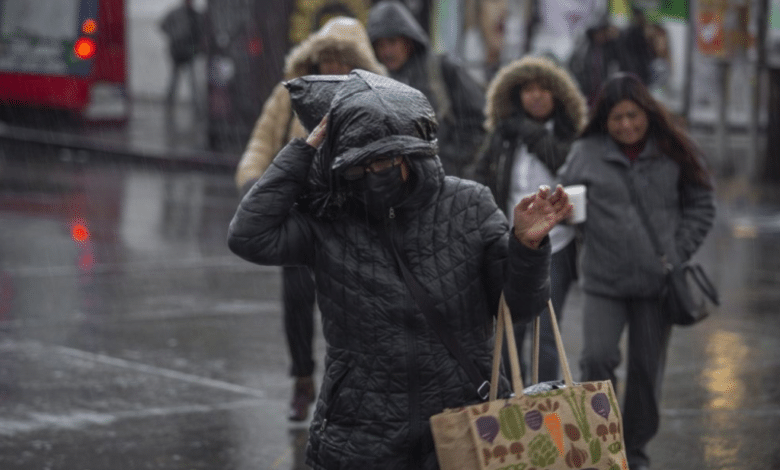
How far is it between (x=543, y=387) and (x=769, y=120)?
13457mm

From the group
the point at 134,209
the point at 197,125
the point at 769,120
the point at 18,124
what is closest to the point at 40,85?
the point at 18,124

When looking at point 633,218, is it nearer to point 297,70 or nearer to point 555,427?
point 297,70

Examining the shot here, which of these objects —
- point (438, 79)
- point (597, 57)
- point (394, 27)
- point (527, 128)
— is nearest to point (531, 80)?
point (527, 128)

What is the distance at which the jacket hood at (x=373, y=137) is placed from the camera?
3.31m

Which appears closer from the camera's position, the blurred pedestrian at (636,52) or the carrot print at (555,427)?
the carrot print at (555,427)

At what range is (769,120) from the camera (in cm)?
1600

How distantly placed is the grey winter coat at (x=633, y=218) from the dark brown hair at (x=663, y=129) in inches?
1.5

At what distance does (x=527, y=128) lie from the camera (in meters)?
6.20

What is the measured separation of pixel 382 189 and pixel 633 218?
239 cm

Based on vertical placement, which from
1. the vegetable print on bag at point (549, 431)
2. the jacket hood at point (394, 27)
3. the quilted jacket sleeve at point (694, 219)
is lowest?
the vegetable print on bag at point (549, 431)

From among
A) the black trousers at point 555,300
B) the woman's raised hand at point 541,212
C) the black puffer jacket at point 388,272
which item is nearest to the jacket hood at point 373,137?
the black puffer jacket at point 388,272

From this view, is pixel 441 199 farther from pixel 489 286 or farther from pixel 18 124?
pixel 18 124

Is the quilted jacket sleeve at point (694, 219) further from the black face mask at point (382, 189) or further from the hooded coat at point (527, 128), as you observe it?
the black face mask at point (382, 189)

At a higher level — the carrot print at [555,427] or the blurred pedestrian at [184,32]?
the blurred pedestrian at [184,32]
